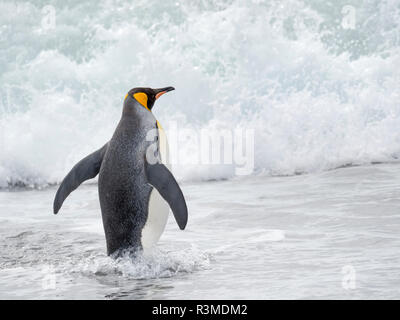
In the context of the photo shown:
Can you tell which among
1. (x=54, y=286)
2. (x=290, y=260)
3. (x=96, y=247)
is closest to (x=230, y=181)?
(x=96, y=247)

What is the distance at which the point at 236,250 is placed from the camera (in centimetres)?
344

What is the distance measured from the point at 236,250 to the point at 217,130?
181 inches

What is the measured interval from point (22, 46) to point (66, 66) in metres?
2.06

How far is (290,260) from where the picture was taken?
314 cm

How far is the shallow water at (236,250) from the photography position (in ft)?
8.87

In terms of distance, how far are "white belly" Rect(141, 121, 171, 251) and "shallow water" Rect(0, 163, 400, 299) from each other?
0.10 meters

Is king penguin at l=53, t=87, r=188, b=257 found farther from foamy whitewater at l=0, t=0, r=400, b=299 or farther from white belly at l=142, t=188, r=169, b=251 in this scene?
foamy whitewater at l=0, t=0, r=400, b=299

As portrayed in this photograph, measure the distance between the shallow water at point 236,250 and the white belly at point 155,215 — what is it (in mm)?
97

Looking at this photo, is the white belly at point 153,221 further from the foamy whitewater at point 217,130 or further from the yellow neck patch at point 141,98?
the yellow neck patch at point 141,98

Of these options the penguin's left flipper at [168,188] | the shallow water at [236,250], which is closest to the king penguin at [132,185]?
the penguin's left flipper at [168,188]

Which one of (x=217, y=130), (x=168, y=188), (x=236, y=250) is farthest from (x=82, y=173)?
(x=217, y=130)

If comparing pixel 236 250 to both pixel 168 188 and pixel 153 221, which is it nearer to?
pixel 153 221

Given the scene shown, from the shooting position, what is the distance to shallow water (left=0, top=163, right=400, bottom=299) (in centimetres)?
270

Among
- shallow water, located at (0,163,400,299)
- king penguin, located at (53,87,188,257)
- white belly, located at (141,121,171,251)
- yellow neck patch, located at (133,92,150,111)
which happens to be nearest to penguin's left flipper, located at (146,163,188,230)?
king penguin, located at (53,87,188,257)
